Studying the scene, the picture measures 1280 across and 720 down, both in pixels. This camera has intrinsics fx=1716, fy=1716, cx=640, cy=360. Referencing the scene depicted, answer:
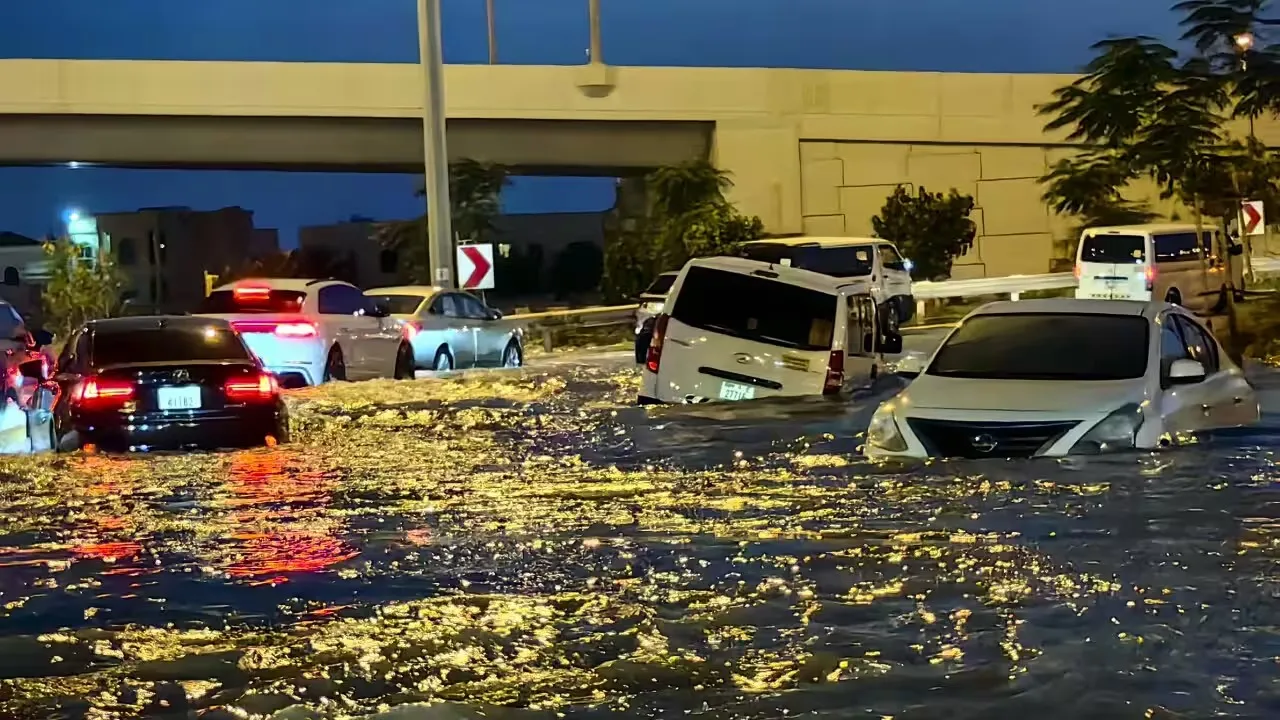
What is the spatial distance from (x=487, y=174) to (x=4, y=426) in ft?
90.3

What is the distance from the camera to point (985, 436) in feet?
35.3

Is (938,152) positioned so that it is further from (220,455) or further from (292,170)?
(220,455)

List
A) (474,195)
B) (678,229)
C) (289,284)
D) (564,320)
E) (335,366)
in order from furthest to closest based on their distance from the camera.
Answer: (474,195)
(678,229)
(564,320)
(289,284)
(335,366)

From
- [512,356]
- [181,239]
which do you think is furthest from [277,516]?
[181,239]

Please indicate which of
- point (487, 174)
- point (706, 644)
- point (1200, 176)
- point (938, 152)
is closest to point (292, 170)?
point (487, 174)

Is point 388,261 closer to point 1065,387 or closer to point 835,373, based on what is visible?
point 835,373

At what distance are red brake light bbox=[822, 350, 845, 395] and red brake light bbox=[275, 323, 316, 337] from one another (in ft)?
26.8

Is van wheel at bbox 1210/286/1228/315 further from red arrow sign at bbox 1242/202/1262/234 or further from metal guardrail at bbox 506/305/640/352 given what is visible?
metal guardrail at bbox 506/305/640/352

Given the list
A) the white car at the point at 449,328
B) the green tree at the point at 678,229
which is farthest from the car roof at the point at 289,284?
the green tree at the point at 678,229

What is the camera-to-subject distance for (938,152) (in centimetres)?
4722

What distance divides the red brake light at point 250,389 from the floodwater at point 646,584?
50 centimetres

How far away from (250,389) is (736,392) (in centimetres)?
402

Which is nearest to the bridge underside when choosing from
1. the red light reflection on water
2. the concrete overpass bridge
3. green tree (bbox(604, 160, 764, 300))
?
the concrete overpass bridge

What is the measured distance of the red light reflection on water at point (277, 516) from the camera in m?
8.91
